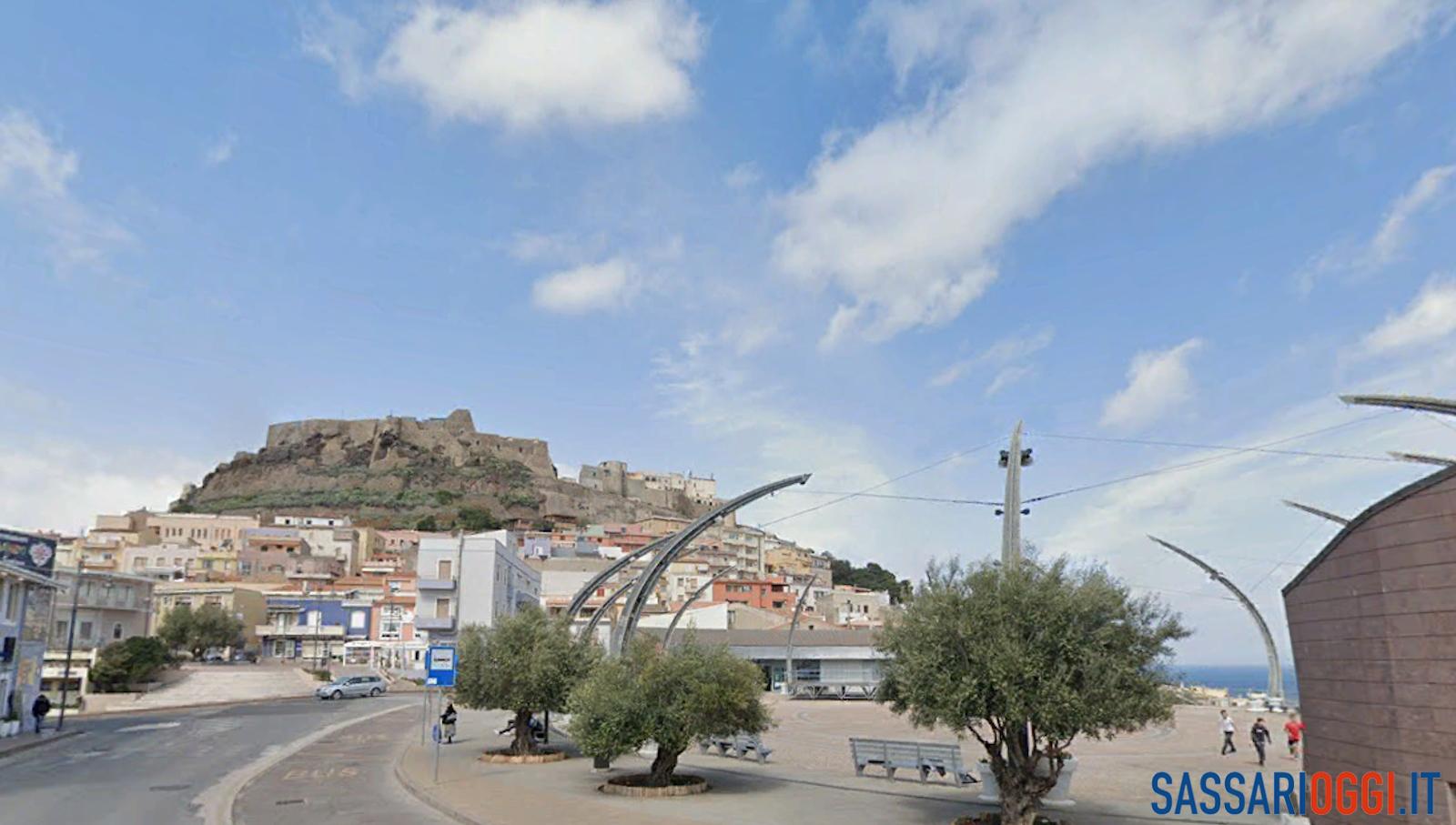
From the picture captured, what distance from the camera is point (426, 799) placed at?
63.4 ft

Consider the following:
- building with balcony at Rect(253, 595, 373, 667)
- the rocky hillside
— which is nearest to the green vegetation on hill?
the rocky hillside

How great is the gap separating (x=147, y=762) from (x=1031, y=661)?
80.5 ft

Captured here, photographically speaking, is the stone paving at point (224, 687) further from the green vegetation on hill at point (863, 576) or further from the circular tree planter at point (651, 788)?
the green vegetation on hill at point (863, 576)

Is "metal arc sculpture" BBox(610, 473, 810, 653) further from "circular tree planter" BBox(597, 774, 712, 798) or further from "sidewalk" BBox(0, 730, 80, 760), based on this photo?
"sidewalk" BBox(0, 730, 80, 760)

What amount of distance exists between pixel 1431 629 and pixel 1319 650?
2.38 m

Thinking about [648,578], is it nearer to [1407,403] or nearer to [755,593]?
[1407,403]

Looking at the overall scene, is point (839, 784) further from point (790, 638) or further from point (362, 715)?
point (790, 638)

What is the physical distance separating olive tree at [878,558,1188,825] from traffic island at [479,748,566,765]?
522 inches

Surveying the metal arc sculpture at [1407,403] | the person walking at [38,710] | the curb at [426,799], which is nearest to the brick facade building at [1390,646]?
the metal arc sculpture at [1407,403]

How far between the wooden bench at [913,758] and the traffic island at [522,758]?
26.5 feet

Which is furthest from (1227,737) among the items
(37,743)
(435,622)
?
(435,622)

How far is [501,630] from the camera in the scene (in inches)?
1059

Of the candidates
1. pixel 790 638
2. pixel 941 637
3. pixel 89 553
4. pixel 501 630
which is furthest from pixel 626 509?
pixel 941 637

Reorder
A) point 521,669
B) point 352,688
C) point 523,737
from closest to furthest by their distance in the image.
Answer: point 521,669
point 523,737
point 352,688
